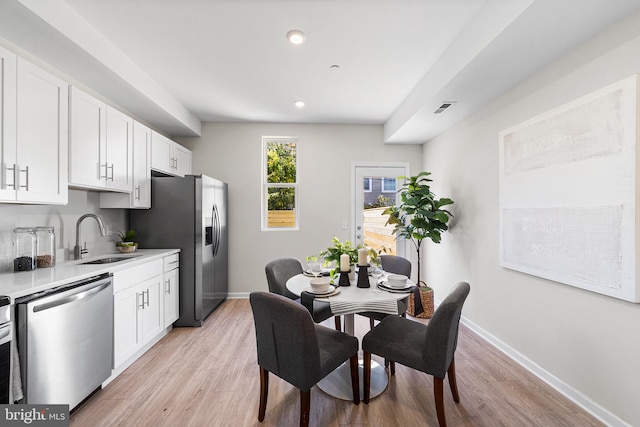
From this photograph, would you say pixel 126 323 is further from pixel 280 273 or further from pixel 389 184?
pixel 389 184

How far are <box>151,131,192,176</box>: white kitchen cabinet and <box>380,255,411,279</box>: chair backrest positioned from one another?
9.30 ft

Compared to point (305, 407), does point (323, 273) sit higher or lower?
higher

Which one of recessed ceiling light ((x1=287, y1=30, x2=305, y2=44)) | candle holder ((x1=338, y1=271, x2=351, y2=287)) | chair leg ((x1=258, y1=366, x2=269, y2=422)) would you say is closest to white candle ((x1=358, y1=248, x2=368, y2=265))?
candle holder ((x1=338, y1=271, x2=351, y2=287))

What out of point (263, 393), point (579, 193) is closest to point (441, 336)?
point (263, 393)

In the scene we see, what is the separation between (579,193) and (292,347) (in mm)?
2142

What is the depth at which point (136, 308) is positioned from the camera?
2.42 meters

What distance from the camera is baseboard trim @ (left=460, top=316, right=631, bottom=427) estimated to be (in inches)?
67.7

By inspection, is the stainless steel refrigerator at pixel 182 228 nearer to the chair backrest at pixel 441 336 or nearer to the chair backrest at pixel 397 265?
the chair backrest at pixel 397 265

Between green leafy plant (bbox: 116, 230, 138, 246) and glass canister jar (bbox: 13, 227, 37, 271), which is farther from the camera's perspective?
green leafy plant (bbox: 116, 230, 138, 246)

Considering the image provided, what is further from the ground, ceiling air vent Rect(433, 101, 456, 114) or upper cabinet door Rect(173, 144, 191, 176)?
ceiling air vent Rect(433, 101, 456, 114)

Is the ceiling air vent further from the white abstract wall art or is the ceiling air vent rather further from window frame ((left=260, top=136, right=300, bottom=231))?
window frame ((left=260, top=136, right=300, bottom=231))

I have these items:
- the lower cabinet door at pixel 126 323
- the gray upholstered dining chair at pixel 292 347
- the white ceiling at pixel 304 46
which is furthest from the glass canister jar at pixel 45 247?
the gray upholstered dining chair at pixel 292 347

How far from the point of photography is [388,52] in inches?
97.0

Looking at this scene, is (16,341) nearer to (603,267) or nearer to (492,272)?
(603,267)
